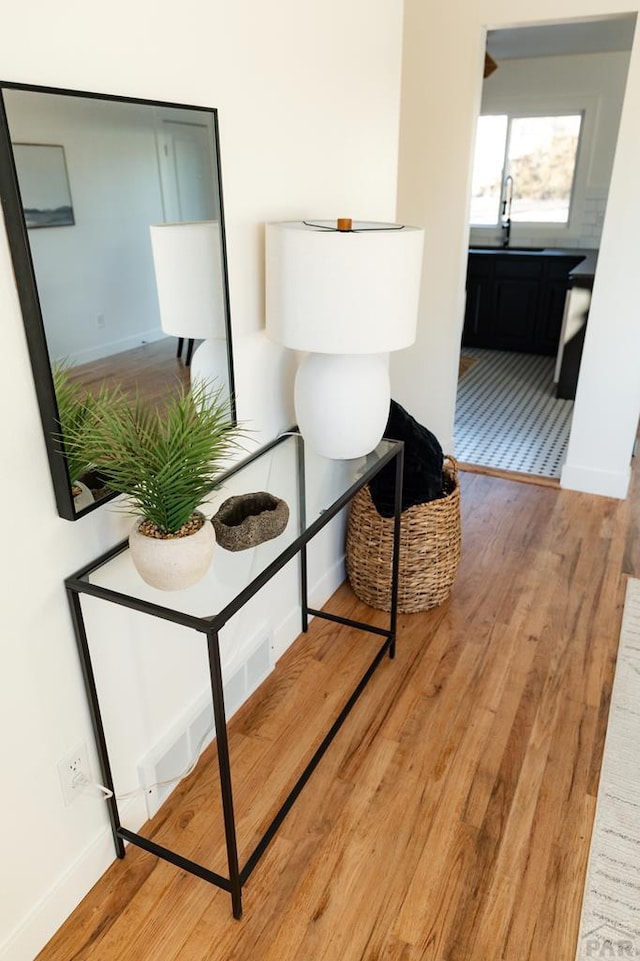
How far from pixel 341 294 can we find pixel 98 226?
0.52 metres

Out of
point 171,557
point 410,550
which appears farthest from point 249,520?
point 410,550

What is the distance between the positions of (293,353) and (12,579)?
1.09 meters

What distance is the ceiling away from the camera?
4457 mm

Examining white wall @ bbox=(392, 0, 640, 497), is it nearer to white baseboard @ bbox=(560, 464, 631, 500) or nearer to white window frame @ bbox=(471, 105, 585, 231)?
white baseboard @ bbox=(560, 464, 631, 500)

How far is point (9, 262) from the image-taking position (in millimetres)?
1050

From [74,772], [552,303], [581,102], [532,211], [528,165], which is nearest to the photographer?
[74,772]

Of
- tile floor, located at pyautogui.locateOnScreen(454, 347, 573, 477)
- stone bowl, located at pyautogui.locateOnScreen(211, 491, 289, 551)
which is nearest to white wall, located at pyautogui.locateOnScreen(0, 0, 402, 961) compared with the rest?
stone bowl, located at pyautogui.locateOnScreen(211, 491, 289, 551)

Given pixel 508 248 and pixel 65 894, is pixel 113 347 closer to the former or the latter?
pixel 65 894

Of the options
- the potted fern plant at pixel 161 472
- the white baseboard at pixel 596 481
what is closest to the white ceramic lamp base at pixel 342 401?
the potted fern plant at pixel 161 472

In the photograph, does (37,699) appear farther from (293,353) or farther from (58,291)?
(293,353)

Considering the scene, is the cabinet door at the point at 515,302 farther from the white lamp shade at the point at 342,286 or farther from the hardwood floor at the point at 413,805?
the white lamp shade at the point at 342,286

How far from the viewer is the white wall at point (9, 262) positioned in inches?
44.2

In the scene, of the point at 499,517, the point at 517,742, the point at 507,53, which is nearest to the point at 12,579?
the point at 517,742

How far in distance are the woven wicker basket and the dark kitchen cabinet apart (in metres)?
3.69
